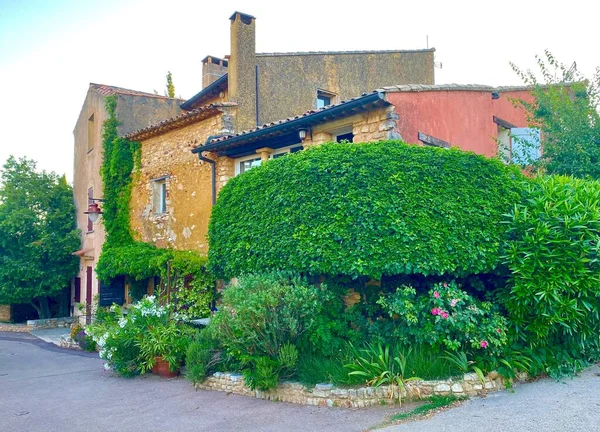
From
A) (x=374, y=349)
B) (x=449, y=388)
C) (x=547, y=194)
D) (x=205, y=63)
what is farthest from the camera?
(x=205, y=63)

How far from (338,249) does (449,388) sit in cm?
263

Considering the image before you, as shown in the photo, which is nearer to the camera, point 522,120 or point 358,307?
point 358,307

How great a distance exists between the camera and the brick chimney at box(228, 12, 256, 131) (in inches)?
560

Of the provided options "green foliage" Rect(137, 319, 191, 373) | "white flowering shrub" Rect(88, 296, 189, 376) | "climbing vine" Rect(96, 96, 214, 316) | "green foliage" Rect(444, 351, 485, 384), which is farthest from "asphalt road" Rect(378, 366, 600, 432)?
"climbing vine" Rect(96, 96, 214, 316)

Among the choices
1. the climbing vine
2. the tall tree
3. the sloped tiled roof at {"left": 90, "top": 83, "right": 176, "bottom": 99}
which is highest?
the tall tree

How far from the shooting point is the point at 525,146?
12.4 meters

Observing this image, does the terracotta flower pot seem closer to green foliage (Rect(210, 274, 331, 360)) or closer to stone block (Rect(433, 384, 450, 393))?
green foliage (Rect(210, 274, 331, 360))

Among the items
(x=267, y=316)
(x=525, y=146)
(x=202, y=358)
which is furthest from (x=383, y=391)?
(x=525, y=146)

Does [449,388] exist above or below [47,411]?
above

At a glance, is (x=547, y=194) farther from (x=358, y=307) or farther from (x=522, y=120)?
(x=522, y=120)

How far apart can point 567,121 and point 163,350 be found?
35.2ft

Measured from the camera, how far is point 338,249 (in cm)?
791

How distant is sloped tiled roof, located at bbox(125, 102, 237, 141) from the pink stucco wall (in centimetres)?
568

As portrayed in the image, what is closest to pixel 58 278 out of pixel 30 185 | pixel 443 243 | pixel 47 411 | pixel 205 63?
pixel 30 185
